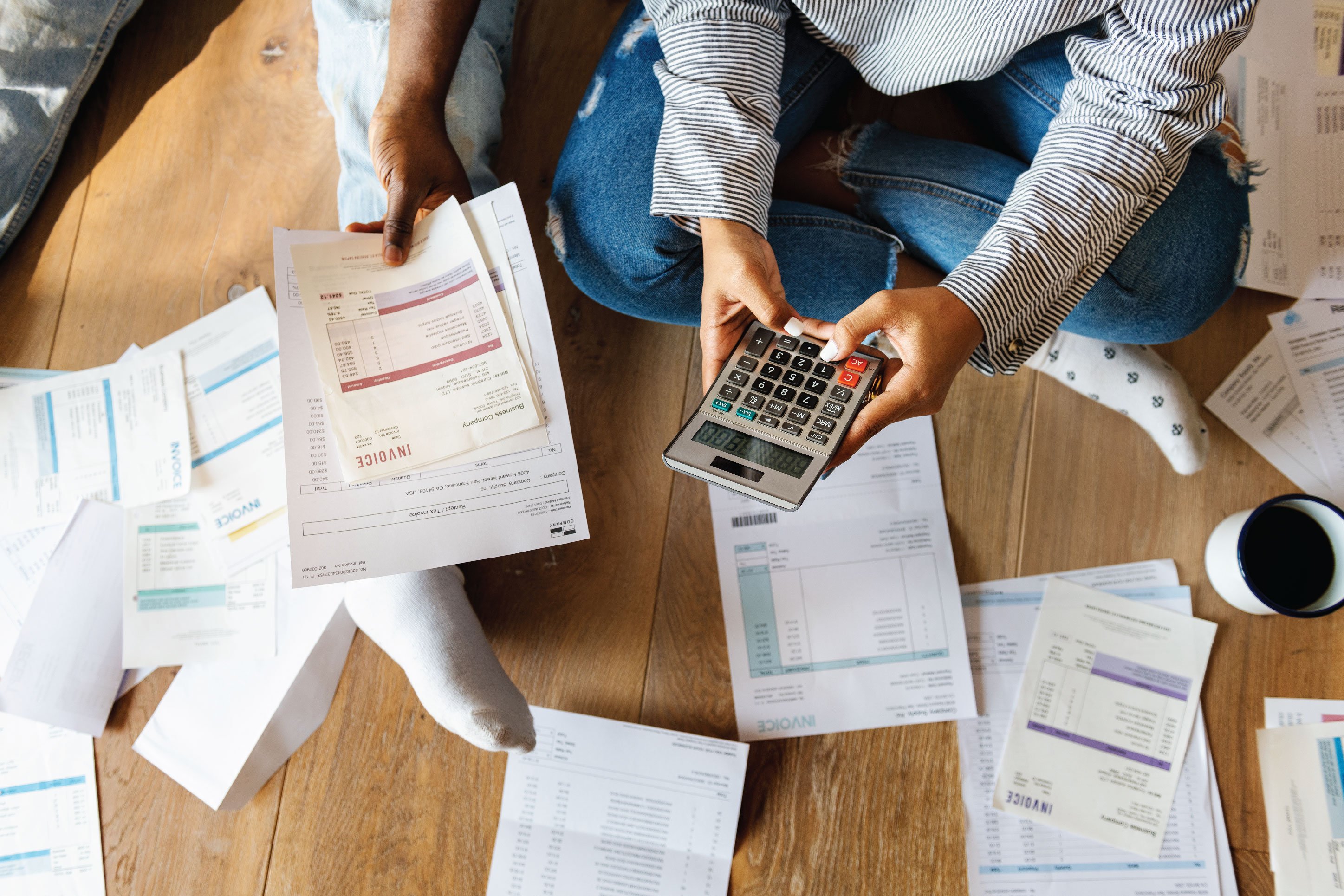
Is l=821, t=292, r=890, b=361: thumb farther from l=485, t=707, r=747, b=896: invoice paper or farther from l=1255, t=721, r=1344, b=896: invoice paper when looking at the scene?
l=1255, t=721, r=1344, b=896: invoice paper

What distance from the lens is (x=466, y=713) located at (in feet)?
2.21

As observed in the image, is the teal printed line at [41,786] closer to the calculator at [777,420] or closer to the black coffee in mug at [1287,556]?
the calculator at [777,420]

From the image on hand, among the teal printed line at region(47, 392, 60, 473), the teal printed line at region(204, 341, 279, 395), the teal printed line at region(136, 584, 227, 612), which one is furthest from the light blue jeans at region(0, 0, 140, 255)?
the teal printed line at region(136, 584, 227, 612)

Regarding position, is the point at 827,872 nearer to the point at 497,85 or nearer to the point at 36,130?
the point at 497,85

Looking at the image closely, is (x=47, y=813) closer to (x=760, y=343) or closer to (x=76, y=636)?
(x=76, y=636)

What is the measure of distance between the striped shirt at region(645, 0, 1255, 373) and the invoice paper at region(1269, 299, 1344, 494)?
313 mm

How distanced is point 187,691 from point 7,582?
0.21 m

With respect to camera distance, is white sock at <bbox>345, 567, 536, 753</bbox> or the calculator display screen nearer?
the calculator display screen

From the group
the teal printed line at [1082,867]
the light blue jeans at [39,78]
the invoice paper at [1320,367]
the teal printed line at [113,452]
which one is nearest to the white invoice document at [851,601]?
the teal printed line at [1082,867]

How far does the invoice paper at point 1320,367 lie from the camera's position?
0.77m

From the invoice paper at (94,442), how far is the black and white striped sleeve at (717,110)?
538 millimetres

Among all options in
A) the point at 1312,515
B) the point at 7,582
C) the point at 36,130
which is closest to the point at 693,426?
the point at 1312,515

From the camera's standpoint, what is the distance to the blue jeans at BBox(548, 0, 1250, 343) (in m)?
0.65

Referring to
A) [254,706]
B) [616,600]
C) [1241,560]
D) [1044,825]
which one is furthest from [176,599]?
[1241,560]
